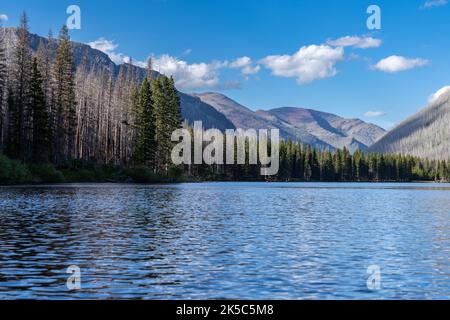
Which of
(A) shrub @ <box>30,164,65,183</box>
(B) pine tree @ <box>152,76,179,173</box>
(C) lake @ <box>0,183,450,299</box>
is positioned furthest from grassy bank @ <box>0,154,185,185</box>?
(C) lake @ <box>0,183,450,299</box>

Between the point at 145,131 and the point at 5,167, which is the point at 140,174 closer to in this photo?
the point at 145,131

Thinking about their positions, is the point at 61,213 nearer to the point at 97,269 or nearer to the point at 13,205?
the point at 13,205

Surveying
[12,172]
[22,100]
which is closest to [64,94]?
[22,100]

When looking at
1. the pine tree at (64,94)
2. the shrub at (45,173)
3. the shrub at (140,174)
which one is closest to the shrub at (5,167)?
the shrub at (45,173)

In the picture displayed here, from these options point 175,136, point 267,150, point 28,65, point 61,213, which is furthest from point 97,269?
point 267,150

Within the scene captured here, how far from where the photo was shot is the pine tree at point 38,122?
79875 millimetres

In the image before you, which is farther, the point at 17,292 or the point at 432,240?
the point at 432,240

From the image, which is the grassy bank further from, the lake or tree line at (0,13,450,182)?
the lake

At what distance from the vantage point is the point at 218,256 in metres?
18.8

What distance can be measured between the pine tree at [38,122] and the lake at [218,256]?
4882 cm

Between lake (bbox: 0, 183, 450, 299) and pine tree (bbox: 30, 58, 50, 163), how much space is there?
48.8 meters

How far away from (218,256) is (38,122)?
6775cm
